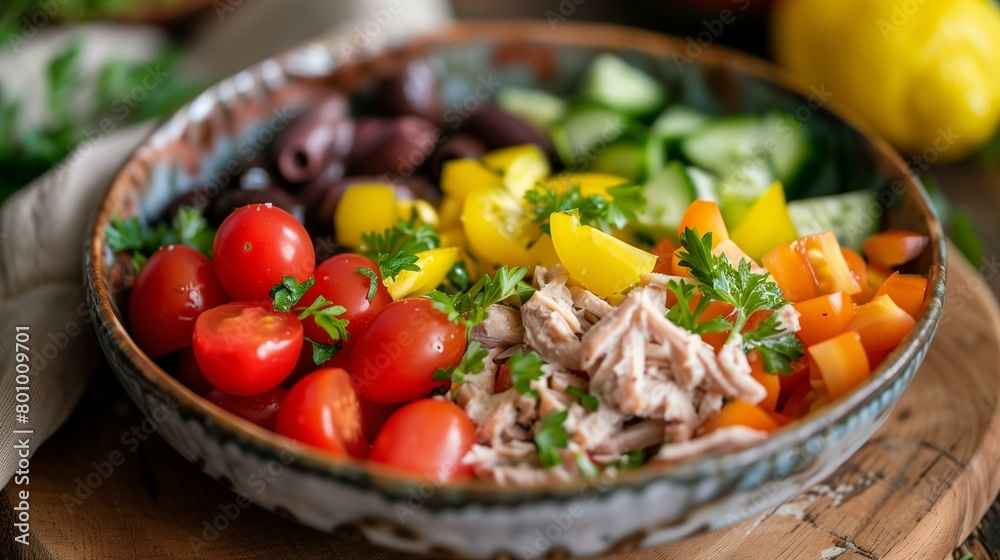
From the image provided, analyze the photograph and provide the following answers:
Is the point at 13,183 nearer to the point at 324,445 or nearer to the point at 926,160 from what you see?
the point at 324,445

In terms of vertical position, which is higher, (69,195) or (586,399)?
(586,399)

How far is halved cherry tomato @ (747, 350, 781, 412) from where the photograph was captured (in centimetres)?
166

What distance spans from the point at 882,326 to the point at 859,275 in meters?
0.30

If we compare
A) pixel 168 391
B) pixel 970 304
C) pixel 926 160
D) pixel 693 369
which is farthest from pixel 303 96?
pixel 926 160

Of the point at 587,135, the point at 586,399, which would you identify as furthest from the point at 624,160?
the point at 586,399

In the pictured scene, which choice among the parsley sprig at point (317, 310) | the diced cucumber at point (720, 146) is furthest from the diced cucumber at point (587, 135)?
the parsley sprig at point (317, 310)

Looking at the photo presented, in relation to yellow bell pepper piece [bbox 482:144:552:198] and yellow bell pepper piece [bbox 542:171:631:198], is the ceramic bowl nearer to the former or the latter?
yellow bell pepper piece [bbox 542:171:631:198]

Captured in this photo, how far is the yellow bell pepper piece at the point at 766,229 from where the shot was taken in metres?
2.16

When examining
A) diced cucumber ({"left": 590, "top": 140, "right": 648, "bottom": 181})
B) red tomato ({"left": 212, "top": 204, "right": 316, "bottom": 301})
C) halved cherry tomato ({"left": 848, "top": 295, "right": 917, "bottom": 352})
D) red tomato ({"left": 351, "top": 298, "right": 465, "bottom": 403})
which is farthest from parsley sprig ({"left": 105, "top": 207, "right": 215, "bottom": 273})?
halved cherry tomato ({"left": 848, "top": 295, "right": 917, "bottom": 352})

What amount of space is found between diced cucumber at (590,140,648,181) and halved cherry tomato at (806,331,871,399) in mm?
954

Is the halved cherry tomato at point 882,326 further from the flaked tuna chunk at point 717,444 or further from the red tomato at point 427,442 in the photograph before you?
the red tomato at point 427,442

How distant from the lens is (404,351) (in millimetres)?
1674

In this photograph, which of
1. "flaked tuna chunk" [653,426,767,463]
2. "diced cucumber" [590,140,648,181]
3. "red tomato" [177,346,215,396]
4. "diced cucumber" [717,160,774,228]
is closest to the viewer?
"flaked tuna chunk" [653,426,767,463]

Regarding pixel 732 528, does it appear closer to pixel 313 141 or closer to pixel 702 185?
pixel 702 185
